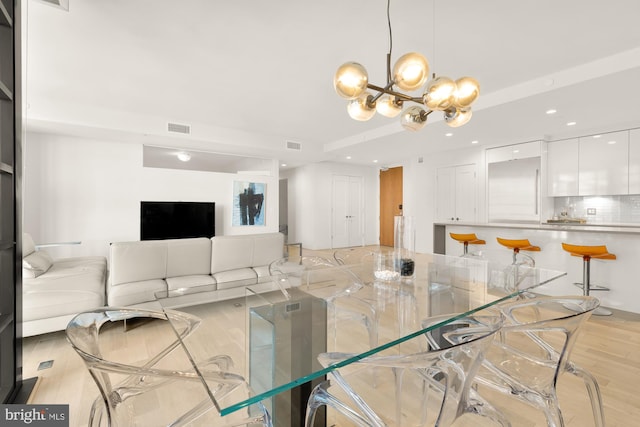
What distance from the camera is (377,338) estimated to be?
46.6 inches

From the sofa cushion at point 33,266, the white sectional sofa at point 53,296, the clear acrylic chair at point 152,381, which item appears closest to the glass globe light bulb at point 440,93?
the clear acrylic chair at point 152,381

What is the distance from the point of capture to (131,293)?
108 inches

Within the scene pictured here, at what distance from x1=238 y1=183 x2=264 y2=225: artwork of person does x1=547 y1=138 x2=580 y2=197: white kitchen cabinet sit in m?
5.73

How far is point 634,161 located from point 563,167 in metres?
0.83

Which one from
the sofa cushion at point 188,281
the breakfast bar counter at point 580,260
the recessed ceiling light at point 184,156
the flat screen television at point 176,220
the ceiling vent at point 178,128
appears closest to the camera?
the sofa cushion at point 188,281

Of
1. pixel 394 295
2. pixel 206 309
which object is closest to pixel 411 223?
pixel 394 295

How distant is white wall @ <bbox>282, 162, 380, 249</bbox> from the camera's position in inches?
304

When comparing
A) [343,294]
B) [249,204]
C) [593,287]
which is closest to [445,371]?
[343,294]

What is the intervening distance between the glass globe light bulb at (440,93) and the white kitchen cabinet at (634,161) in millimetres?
4437

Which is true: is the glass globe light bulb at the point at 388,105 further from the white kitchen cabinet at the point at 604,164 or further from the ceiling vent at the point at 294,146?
the white kitchen cabinet at the point at 604,164

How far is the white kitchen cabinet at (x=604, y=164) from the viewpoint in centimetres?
432

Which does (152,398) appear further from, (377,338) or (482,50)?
(482,50)

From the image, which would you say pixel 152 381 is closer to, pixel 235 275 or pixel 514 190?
pixel 235 275

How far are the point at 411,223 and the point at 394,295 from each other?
22.0 inches
